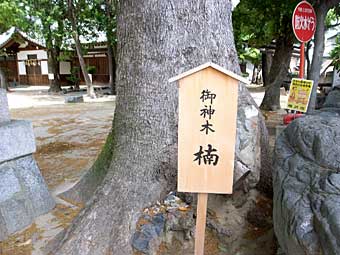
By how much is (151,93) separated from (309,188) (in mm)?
1440

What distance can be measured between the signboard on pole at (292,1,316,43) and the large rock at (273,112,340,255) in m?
2.93

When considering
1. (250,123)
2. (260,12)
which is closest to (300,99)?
(250,123)

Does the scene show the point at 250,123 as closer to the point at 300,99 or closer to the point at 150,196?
the point at 150,196

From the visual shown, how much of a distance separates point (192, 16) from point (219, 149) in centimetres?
127

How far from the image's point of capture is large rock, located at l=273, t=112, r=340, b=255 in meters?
1.55

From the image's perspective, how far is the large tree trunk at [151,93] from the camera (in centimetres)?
260

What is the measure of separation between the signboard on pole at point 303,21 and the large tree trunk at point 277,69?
12.9ft

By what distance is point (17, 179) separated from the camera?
313cm

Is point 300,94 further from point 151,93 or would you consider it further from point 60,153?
point 60,153

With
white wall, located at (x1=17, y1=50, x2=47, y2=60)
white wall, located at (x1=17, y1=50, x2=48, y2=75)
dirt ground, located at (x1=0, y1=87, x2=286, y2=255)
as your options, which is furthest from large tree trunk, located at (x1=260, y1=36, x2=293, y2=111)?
white wall, located at (x1=17, y1=50, x2=47, y2=60)

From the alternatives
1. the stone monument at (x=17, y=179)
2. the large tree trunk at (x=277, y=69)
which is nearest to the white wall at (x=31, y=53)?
the large tree trunk at (x=277, y=69)

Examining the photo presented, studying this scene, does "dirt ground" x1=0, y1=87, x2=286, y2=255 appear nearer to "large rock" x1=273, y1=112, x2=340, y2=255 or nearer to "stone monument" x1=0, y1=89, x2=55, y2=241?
"stone monument" x1=0, y1=89, x2=55, y2=241

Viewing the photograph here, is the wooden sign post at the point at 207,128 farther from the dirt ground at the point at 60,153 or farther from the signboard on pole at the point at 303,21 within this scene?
the signboard on pole at the point at 303,21

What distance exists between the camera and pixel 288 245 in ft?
5.86
